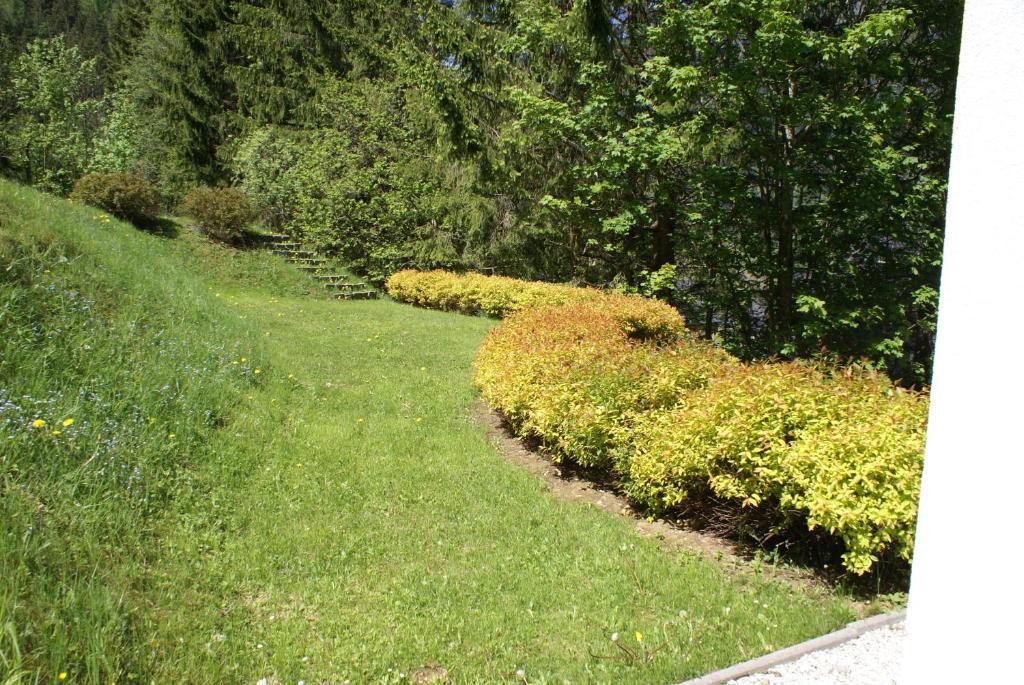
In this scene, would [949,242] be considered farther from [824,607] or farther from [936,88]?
[936,88]

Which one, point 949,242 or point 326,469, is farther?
point 326,469

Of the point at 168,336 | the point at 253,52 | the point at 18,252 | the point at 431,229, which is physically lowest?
the point at 168,336

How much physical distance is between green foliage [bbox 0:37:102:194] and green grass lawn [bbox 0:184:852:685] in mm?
15118

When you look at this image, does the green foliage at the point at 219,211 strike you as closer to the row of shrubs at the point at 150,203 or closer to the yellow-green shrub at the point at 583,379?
the row of shrubs at the point at 150,203

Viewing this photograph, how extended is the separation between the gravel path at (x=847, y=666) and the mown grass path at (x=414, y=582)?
19 cm

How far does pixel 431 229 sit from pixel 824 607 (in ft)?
51.4

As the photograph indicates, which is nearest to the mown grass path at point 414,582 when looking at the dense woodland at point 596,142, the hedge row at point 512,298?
the dense woodland at point 596,142

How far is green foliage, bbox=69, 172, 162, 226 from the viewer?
598 inches

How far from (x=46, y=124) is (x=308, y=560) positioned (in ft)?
70.3

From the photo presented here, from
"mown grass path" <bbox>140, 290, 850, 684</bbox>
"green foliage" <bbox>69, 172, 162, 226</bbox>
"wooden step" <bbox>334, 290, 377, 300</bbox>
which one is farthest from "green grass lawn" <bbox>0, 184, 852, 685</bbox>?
"green foliage" <bbox>69, 172, 162, 226</bbox>

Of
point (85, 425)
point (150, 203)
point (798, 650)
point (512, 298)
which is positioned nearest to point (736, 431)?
point (798, 650)

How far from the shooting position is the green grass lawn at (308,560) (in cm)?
269

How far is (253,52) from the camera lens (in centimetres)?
2558

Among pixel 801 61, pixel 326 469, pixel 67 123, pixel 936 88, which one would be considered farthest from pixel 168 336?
pixel 67 123
